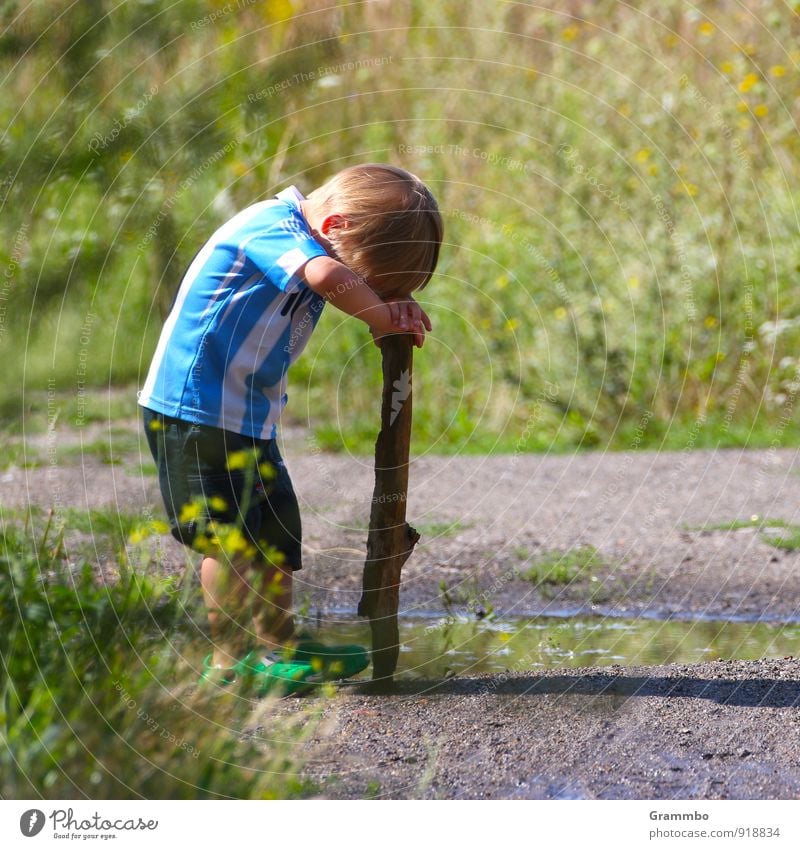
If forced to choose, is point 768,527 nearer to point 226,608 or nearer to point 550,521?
point 550,521

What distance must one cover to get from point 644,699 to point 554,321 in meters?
4.04

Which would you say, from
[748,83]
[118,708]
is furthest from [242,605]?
[748,83]

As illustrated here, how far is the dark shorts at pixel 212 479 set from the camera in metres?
3.14

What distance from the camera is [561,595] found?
4.13 metres

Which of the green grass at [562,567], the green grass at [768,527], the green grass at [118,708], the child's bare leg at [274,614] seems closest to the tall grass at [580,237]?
the green grass at [768,527]

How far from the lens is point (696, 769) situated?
2.53 m

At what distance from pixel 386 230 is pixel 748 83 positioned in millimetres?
4146

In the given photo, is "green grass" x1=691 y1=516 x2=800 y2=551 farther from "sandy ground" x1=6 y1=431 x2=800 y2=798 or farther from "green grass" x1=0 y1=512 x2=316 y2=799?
"green grass" x1=0 y1=512 x2=316 y2=799

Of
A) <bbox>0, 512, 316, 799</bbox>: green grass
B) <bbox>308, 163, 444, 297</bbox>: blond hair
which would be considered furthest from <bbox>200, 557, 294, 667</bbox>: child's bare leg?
<bbox>308, 163, 444, 297</bbox>: blond hair

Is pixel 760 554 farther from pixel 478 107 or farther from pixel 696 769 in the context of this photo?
pixel 478 107

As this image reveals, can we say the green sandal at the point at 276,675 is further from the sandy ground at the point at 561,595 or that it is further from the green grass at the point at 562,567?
the green grass at the point at 562,567

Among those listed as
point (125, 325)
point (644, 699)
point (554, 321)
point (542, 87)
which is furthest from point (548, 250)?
point (644, 699)

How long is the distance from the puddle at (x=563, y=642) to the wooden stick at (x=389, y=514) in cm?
12

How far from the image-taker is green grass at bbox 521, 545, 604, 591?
4.22m
